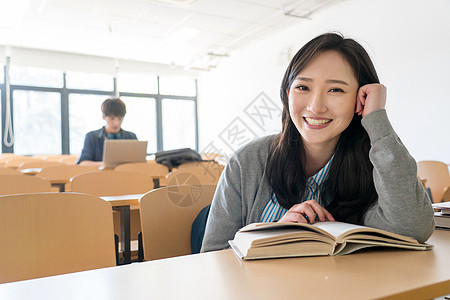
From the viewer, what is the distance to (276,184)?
1101 mm

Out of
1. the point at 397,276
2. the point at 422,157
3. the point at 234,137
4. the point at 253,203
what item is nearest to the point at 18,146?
the point at 234,137

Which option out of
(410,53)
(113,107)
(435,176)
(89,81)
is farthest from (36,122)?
(435,176)

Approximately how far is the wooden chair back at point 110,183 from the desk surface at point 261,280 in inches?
67.6

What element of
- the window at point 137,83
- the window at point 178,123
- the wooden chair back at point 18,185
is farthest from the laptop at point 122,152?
the window at point 178,123

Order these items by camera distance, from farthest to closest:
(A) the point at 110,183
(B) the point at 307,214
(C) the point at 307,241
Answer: (A) the point at 110,183 → (B) the point at 307,214 → (C) the point at 307,241

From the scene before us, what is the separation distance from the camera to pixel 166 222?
1475 millimetres

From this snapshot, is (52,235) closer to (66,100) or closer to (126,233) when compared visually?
(126,233)

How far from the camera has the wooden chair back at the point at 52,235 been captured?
3.86 ft

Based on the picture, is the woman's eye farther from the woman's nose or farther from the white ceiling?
the white ceiling

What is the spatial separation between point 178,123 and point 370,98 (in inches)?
367

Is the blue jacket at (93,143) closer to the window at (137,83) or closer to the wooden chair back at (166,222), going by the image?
the wooden chair back at (166,222)

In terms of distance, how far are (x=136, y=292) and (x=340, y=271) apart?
34 centimetres

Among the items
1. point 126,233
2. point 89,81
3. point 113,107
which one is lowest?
point 126,233

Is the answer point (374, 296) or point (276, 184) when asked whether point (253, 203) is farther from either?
point (374, 296)
